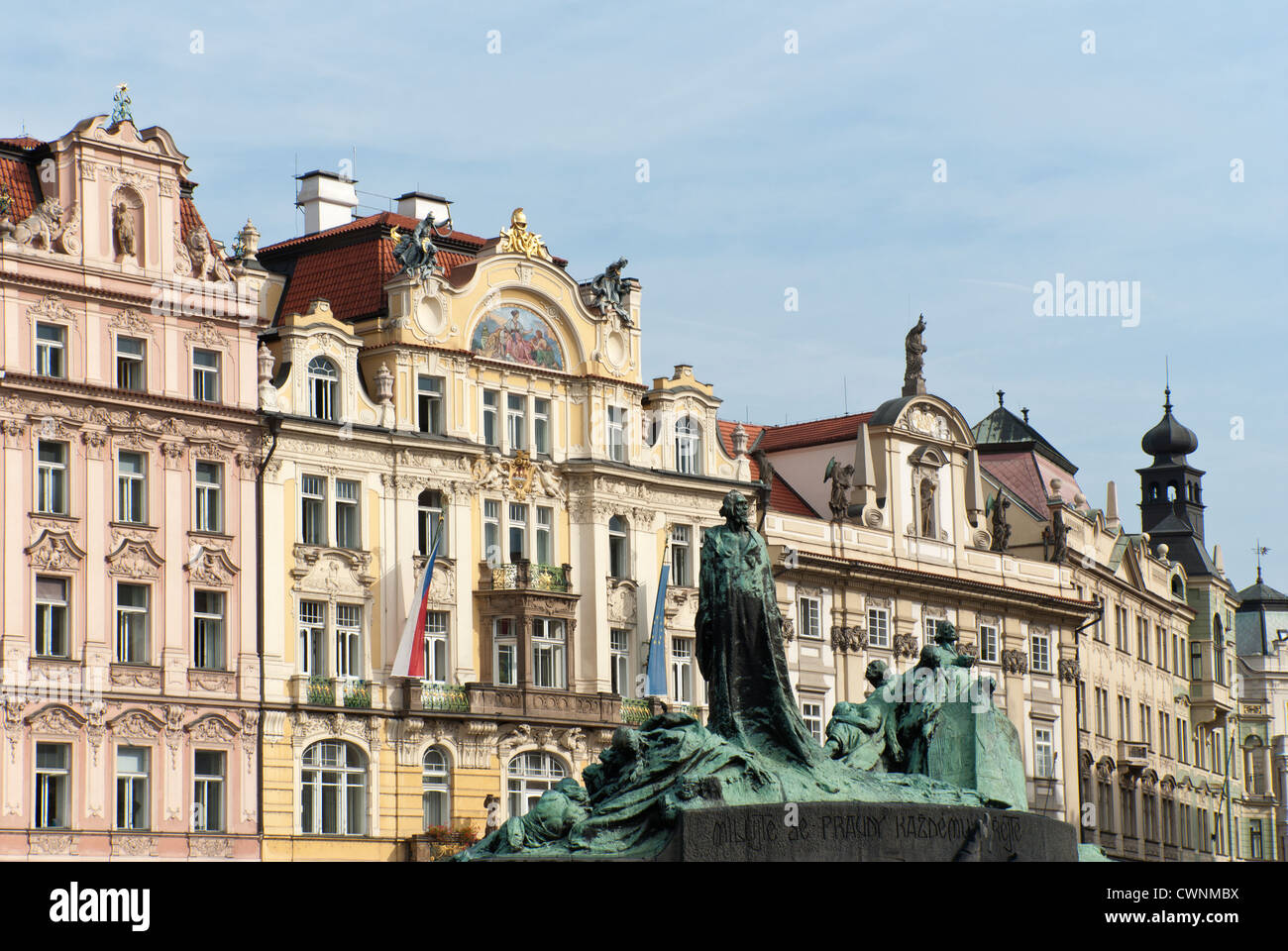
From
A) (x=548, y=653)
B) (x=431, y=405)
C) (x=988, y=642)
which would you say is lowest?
(x=548, y=653)

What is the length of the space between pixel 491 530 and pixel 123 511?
892cm

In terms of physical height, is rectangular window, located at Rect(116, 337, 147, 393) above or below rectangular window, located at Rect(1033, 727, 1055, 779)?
above

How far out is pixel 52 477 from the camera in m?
46.1

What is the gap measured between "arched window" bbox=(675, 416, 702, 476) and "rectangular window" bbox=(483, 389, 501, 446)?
5452mm

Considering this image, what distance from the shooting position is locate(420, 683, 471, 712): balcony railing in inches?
2004

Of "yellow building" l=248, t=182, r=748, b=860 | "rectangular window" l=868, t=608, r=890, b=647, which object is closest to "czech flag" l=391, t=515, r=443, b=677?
"yellow building" l=248, t=182, r=748, b=860

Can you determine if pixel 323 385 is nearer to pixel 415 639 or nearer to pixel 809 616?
pixel 415 639

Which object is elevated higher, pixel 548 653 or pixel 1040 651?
pixel 1040 651

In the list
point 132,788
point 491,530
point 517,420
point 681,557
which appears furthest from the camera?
point 681,557

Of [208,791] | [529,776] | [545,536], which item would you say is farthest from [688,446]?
[208,791]

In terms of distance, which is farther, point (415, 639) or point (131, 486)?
point (415, 639)

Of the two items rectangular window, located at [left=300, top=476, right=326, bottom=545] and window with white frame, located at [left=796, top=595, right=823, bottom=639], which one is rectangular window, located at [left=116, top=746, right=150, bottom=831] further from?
window with white frame, located at [left=796, top=595, right=823, bottom=639]

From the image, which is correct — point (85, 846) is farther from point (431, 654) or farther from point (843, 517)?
point (843, 517)
